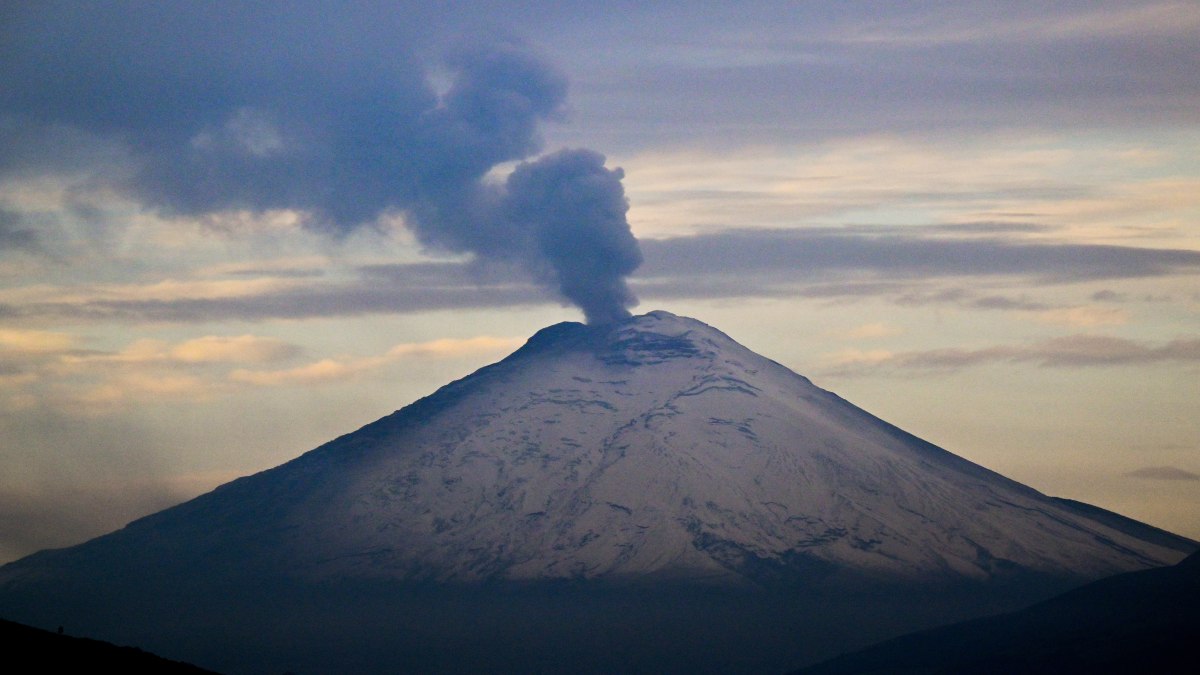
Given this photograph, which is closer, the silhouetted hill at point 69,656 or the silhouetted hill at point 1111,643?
the silhouetted hill at point 69,656

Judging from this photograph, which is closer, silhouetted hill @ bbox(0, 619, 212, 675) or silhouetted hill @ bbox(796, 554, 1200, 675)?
silhouetted hill @ bbox(0, 619, 212, 675)

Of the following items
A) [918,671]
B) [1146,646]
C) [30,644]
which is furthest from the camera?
[918,671]

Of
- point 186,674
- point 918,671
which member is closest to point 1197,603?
point 918,671

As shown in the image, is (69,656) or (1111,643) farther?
(1111,643)

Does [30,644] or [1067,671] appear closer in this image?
[30,644]

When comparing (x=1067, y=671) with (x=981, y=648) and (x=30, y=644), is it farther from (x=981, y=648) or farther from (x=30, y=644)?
(x=30, y=644)

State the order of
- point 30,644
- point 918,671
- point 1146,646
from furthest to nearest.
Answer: point 918,671 < point 1146,646 < point 30,644
